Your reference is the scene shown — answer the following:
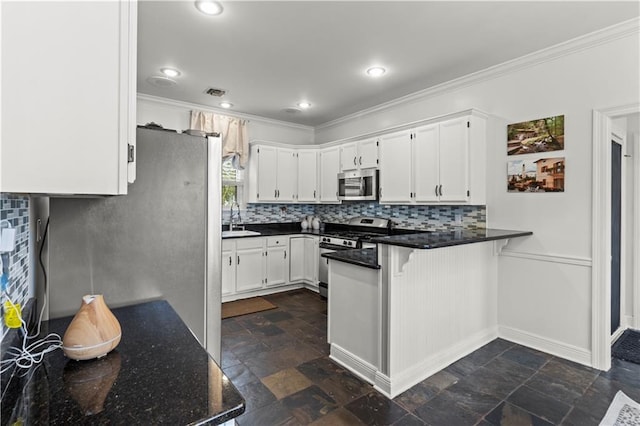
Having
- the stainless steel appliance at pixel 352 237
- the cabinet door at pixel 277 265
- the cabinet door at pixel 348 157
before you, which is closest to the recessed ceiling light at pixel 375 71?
the cabinet door at pixel 348 157

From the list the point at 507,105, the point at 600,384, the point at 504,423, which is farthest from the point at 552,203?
the point at 504,423

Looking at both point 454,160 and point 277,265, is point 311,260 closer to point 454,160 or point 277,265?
point 277,265

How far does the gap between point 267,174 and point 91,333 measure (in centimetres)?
413

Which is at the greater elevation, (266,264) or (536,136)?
(536,136)

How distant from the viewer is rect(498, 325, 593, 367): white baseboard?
108 inches

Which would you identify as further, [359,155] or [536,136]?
[359,155]

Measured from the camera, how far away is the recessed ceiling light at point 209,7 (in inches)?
87.2

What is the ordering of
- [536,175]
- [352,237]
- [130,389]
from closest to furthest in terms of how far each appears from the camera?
[130,389] → [536,175] → [352,237]

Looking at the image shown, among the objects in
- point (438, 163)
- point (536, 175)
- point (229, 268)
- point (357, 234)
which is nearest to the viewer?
point (536, 175)

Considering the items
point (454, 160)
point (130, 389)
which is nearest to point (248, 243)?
point (454, 160)

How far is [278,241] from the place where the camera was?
15.7 ft

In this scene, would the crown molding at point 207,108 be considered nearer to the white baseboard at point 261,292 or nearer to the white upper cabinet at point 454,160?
the white baseboard at point 261,292

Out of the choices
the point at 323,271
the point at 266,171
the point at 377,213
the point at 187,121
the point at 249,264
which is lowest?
the point at 323,271

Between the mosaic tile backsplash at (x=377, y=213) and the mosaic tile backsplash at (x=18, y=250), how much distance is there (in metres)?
3.57
